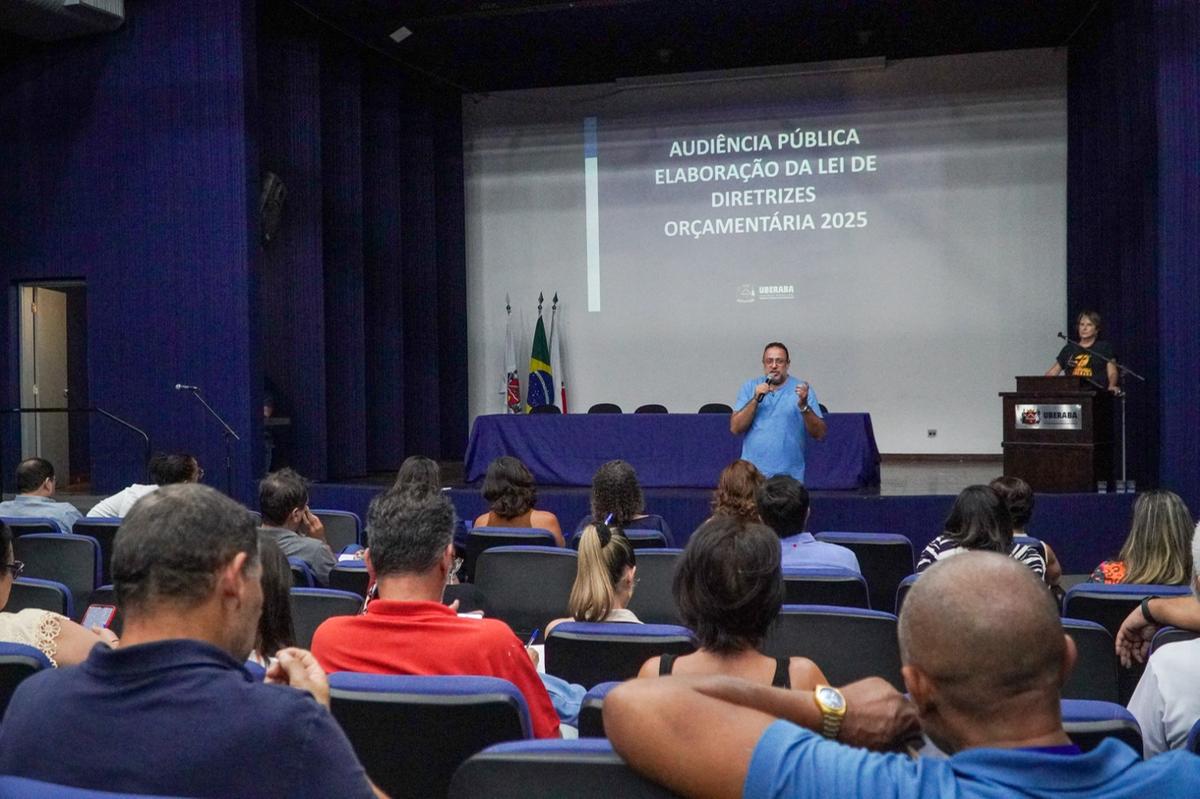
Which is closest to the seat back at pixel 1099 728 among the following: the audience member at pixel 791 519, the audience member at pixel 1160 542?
the audience member at pixel 1160 542

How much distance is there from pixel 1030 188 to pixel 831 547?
8339 millimetres

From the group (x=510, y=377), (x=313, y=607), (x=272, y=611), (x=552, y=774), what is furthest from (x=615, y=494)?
(x=510, y=377)

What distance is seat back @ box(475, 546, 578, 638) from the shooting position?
3.58 meters

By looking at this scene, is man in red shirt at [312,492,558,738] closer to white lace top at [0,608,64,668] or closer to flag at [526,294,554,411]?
white lace top at [0,608,64,668]

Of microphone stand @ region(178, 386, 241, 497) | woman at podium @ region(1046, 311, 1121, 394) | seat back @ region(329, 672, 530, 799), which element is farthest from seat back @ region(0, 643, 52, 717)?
microphone stand @ region(178, 386, 241, 497)

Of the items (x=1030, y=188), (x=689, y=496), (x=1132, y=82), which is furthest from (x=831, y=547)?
(x=1030, y=188)

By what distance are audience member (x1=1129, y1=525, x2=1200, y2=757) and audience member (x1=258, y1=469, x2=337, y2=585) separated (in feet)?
9.02

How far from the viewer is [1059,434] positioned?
713 centimetres

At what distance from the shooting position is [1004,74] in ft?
35.6

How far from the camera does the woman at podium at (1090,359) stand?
7336 millimetres

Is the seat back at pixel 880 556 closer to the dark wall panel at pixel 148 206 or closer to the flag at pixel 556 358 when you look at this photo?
the dark wall panel at pixel 148 206

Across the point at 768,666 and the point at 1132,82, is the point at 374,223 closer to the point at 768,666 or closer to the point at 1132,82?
the point at 1132,82

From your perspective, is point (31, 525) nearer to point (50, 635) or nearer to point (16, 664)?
point (50, 635)

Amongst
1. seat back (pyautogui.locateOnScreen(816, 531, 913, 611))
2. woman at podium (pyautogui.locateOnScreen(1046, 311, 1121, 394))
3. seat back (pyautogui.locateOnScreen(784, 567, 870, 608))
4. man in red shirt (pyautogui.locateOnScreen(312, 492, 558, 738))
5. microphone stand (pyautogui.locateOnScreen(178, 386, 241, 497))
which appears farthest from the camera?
microphone stand (pyautogui.locateOnScreen(178, 386, 241, 497))
